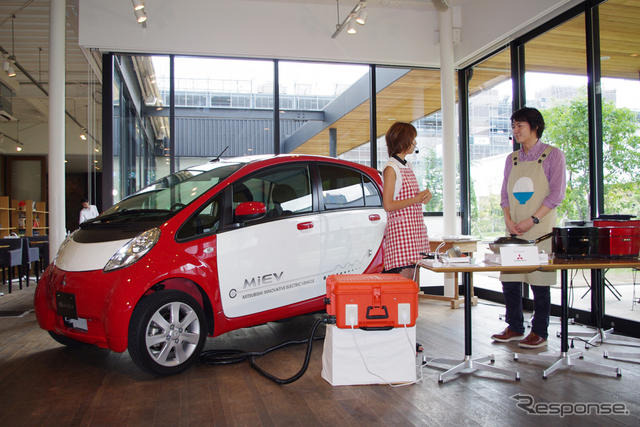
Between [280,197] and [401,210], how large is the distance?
0.93m

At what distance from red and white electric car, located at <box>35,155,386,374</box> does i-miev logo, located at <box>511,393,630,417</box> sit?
1.56 m

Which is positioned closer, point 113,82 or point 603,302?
point 603,302

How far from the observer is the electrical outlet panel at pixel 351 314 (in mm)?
2604

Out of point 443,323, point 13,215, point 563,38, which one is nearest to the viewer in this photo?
point 443,323


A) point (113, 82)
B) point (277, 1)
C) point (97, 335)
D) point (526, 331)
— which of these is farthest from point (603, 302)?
point (113, 82)

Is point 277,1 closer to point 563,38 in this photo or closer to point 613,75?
point 563,38

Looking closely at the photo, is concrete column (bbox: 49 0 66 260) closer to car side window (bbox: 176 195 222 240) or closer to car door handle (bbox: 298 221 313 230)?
car side window (bbox: 176 195 222 240)

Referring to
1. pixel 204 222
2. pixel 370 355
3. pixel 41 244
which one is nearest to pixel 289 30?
pixel 204 222

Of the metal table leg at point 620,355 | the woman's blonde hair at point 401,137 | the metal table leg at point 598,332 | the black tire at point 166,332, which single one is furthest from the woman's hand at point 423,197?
the metal table leg at point 598,332

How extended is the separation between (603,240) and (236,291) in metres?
2.24

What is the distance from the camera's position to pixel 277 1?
609cm

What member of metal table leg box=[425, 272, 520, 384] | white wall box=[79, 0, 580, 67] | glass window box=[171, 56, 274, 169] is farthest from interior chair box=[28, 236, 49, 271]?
metal table leg box=[425, 272, 520, 384]

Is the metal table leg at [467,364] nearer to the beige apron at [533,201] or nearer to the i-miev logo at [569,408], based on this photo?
the i-miev logo at [569,408]

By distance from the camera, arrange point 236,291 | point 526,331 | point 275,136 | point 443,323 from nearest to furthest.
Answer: point 236,291 → point 526,331 → point 443,323 → point 275,136
